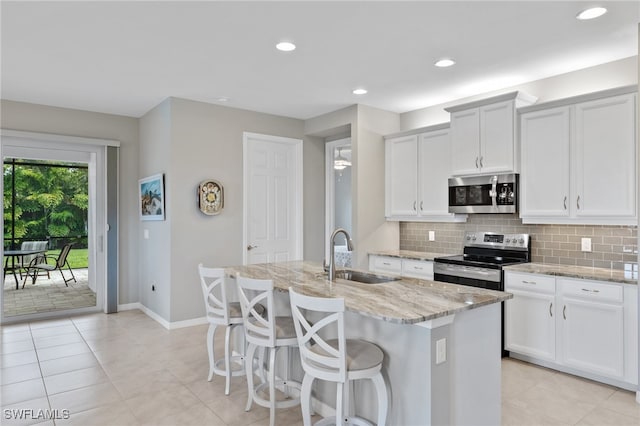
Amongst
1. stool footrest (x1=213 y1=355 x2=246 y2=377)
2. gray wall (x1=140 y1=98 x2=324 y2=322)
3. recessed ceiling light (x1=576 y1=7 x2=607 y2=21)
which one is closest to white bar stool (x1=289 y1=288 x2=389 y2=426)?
stool footrest (x1=213 y1=355 x2=246 y2=377)

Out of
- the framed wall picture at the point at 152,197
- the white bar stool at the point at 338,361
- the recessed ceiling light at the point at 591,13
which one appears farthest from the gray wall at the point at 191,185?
the recessed ceiling light at the point at 591,13

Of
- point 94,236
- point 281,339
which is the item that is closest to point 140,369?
point 281,339

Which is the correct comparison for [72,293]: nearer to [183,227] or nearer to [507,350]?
[183,227]

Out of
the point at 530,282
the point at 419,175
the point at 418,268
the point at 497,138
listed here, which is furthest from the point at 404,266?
the point at 497,138

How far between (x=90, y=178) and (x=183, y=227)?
1821mm

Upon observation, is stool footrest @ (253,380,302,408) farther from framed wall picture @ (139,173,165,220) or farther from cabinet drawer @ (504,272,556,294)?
framed wall picture @ (139,173,165,220)

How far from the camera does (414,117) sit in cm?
540

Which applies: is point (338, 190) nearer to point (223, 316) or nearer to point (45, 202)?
point (223, 316)

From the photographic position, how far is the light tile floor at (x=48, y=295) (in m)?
5.02

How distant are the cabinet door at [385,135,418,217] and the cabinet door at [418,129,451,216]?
0.09m

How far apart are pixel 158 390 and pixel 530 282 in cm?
320

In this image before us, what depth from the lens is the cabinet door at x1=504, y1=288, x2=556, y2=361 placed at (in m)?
3.45

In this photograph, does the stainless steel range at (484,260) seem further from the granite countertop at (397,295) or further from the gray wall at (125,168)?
the gray wall at (125,168)

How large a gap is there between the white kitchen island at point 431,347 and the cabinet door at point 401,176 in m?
2.63
